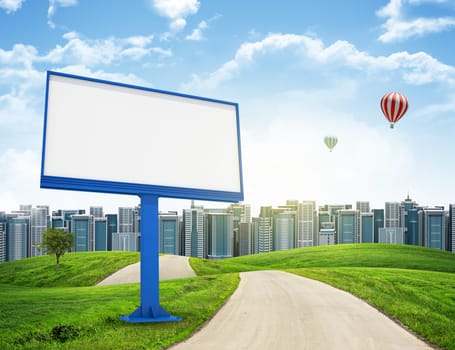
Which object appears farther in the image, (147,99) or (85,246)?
(85,246)

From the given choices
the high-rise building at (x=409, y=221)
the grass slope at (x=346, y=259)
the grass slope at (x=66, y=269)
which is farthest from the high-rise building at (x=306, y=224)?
the grass slope at (x=66, y=269)

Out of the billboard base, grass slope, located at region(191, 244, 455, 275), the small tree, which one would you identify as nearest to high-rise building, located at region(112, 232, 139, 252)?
grass slope, located at region(191, 244, 455, 275)

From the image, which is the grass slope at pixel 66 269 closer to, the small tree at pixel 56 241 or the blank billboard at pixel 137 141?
the small tree at pixel 56 241

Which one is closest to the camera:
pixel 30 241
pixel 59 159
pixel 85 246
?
pixel 59 159

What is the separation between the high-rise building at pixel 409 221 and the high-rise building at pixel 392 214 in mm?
1090

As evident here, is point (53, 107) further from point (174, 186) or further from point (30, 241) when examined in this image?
point (30, 241)

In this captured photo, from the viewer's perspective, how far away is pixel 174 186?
→ 18.0m

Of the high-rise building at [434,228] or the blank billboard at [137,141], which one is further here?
the high-rise building at [434,228]

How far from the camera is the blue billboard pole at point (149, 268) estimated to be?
57.0 ft

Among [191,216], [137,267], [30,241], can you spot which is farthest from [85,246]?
[137,267]

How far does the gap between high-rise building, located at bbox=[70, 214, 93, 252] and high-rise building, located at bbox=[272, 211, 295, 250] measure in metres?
40.8

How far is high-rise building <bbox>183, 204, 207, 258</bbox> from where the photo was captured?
11562 centimetres

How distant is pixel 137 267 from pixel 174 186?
82.8ft

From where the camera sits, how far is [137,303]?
70.0 ft
